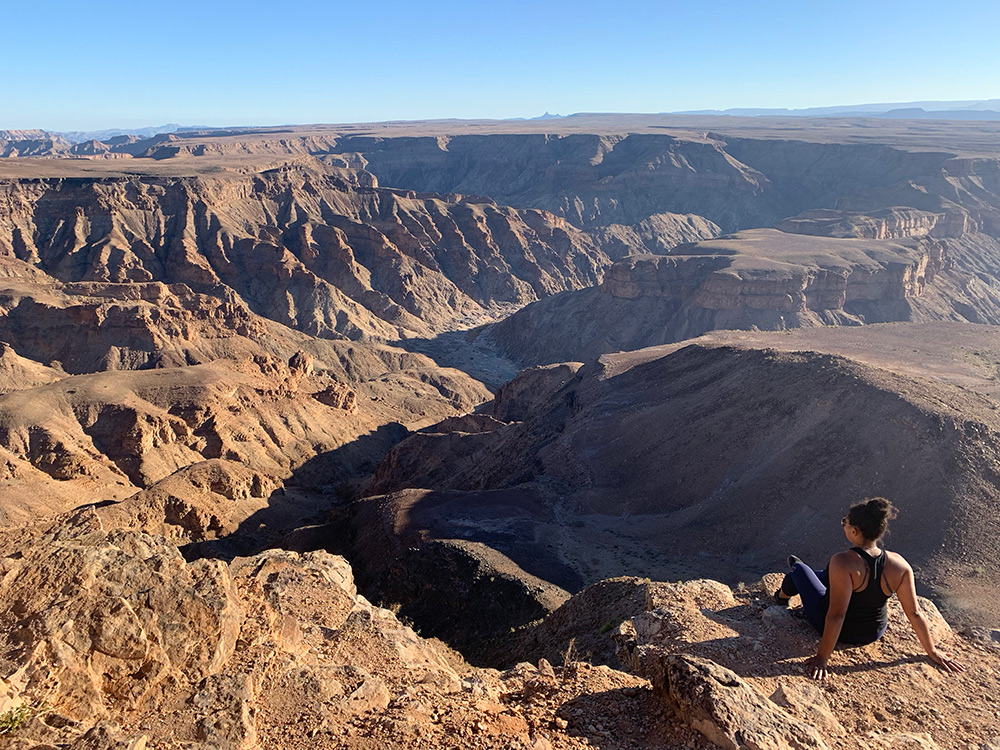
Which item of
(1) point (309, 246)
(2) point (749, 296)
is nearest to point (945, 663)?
(2) point (749, 296)

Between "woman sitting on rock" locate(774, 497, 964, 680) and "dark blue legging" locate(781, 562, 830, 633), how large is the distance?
134mm

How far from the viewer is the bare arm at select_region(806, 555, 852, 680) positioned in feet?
25.4

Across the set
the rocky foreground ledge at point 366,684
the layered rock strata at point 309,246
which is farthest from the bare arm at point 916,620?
the layered rock strata at point 309,246

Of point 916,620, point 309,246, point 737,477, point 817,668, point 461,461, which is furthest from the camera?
point 309,246

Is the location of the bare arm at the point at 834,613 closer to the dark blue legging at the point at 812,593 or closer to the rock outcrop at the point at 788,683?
the rock outcrop at the point at 788,683

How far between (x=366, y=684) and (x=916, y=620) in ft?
21.2

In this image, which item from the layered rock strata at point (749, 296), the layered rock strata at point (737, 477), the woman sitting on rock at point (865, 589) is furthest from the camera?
→ the layered rock strata at point (749, 296)

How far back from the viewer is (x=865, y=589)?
793 cm

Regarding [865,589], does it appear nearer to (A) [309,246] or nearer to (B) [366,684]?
(B) [366,684]

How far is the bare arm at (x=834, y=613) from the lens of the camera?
7.75 metres

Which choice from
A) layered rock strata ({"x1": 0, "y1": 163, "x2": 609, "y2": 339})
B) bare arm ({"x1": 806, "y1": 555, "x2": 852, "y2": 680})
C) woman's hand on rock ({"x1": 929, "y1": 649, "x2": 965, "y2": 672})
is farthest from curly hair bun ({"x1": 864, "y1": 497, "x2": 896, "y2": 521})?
layered rock strata ({"x1": 0, "y1": 163, "x2": 609, "y2": 339})

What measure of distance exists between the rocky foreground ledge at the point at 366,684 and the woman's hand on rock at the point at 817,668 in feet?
0.46

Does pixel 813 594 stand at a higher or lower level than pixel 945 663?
higher

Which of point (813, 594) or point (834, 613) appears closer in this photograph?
point (834, 613)
